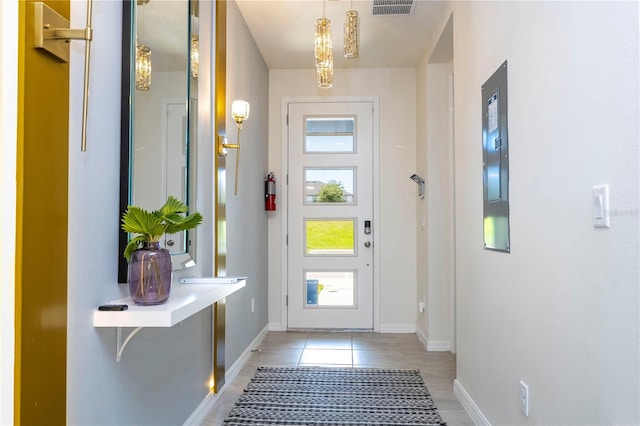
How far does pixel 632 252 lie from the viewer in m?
1.11

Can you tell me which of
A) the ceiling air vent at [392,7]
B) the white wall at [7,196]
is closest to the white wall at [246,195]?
the ceiling air vent at [392,7]

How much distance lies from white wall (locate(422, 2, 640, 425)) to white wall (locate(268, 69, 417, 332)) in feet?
7.24

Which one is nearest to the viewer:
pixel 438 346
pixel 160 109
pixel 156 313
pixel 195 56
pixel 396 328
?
pixel 156 313

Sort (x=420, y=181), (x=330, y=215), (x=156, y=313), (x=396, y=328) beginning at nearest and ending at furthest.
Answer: (x=156, y=313) < (x=420, y=181) < (x=396, y=328) < (x=330, y=215)

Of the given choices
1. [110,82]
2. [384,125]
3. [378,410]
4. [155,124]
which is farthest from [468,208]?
[384,125]

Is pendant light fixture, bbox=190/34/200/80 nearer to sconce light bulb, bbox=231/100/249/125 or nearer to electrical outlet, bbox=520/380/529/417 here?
sconce light bulb, bbox=231/100/249/125

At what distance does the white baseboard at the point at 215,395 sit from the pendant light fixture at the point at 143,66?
1632 millimetres

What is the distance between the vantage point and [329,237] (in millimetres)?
4805

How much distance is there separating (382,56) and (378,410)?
3175 millimetres

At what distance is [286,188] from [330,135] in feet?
2.36

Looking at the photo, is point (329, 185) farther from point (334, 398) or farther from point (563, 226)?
point (563, 226)

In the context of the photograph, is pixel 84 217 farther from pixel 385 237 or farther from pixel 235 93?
pixel 385 237

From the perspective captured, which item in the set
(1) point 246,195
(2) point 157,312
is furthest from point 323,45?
(2) point 157,312

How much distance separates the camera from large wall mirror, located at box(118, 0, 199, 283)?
165cm
